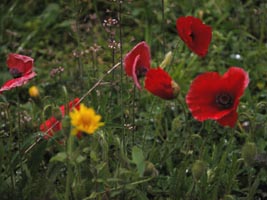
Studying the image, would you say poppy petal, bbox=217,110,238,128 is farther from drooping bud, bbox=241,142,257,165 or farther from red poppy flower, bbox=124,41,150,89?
red poppy flower, bbox=124,41,150,89

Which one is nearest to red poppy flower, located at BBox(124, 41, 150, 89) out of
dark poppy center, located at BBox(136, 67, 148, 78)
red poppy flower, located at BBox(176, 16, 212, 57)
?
dark poppy center, located at BBox(136, 67, 148, 78)

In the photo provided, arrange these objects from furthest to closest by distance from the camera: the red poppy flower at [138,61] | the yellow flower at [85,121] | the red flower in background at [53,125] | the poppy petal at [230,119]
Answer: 1. the red flower in background at [53,125]
2. the red poppy flower at [138,61]
3. the poppy petal at [230,119]
4. the yellow flower at [85,121]

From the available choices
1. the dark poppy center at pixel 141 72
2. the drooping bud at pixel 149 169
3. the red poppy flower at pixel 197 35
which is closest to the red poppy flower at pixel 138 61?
the dark poppy center at pixel 141 72

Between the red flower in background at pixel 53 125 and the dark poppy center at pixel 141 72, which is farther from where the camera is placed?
the red flower in background at pixel 53 125

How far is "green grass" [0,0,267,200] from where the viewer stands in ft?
6.22

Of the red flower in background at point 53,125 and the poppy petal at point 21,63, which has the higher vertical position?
the poppy petal at point 21,63

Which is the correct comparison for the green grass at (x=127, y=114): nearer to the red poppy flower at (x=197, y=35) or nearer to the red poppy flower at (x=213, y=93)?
the red poppy flower at (x=213, y=93)

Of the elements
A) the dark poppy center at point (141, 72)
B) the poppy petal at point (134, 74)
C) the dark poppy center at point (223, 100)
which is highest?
the poppy petal at point (134, 74)

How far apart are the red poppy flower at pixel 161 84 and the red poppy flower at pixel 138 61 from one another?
8cm

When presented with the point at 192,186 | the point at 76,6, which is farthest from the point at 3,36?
the point at 192,186

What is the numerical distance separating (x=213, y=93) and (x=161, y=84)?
14 centimetres

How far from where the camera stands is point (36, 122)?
104 inches

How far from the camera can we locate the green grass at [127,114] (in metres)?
1.89

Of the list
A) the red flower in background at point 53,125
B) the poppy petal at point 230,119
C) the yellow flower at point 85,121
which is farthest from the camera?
the red flower in background at point 53,125
